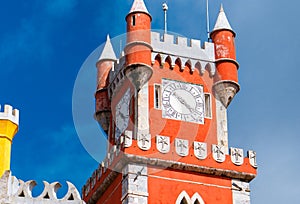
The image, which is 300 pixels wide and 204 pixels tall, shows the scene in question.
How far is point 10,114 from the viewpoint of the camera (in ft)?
98.2

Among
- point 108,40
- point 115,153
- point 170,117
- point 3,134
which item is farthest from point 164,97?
point 3,134

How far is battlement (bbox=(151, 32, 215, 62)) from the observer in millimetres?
39656

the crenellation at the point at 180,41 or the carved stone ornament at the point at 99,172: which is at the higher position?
the crenellation at the point at 180,41

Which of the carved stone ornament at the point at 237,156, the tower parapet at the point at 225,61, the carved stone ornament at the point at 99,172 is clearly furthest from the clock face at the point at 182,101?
the carved stone ornament at the point at 99,172

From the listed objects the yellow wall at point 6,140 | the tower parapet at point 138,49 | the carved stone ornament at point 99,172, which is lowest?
the yellow wall at point 6,140

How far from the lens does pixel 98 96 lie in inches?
1666

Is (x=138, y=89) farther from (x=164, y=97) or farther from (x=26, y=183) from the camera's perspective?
Answer: (x=26, y=183)

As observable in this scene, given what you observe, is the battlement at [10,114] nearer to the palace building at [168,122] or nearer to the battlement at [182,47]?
the palace building at [168,122]

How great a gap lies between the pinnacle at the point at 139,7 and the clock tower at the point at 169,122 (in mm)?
25

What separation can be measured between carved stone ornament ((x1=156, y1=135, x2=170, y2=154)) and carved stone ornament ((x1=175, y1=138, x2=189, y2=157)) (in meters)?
0.37

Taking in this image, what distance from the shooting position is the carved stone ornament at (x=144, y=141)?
3572 centimetres

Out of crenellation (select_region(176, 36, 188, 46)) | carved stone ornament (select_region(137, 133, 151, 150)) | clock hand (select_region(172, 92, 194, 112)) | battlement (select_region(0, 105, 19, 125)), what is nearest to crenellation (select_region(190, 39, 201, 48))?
crenellation (select_region(176, 36, 188, 46))

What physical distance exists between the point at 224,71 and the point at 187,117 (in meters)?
2.83

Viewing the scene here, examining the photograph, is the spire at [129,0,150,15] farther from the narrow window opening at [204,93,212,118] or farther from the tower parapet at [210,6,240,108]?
the narrow window opening at [204,93,212,118]
